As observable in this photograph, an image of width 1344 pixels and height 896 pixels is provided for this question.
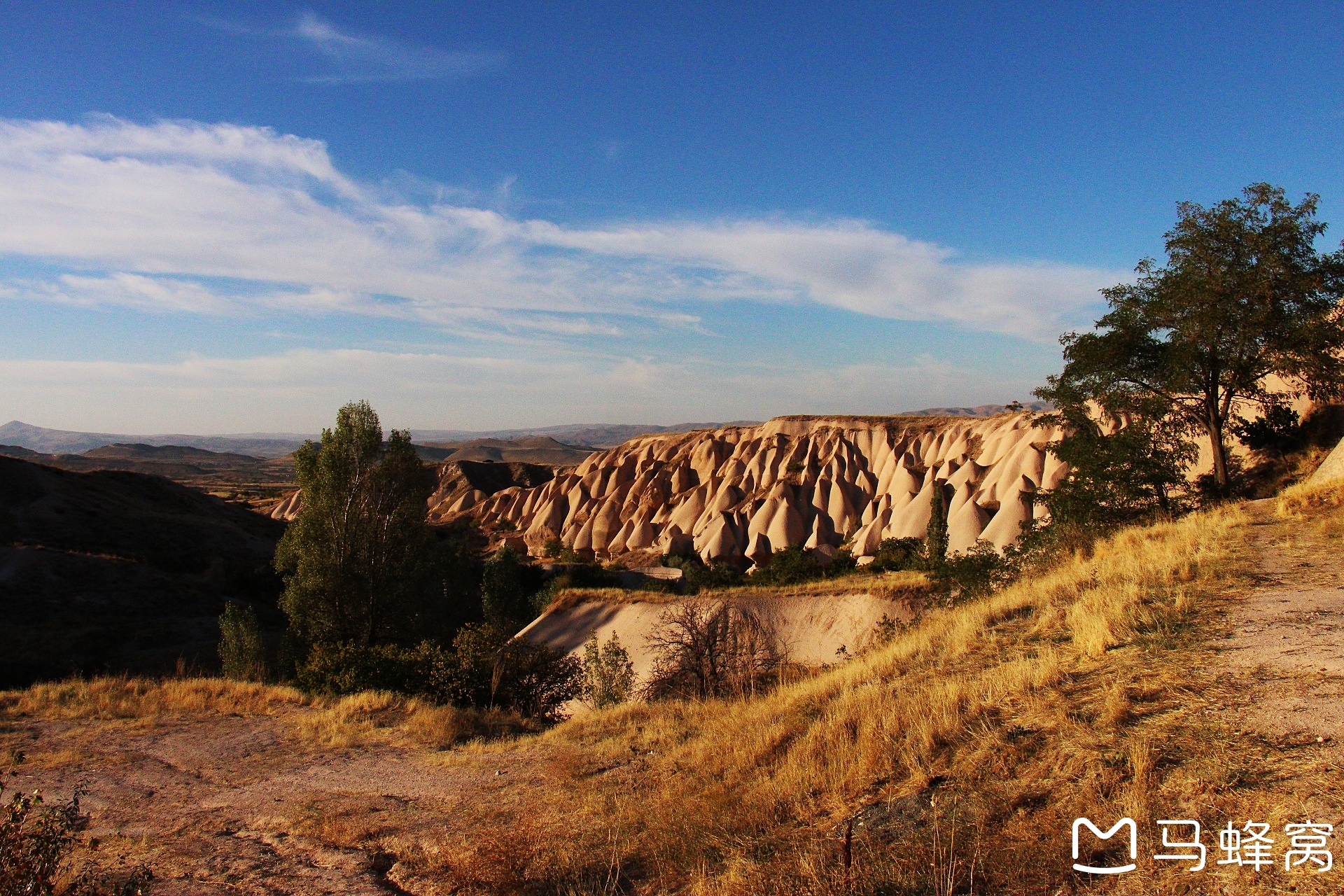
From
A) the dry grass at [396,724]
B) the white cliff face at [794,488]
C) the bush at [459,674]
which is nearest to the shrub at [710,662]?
the bush at [459,674]

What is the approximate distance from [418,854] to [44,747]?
7431mm

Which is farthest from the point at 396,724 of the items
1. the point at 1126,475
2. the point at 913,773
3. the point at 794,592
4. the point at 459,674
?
the point at 794,592

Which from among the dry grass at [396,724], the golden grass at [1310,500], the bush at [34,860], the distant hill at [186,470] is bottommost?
the distant hill at [186,470]

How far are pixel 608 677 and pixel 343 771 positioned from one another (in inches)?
372

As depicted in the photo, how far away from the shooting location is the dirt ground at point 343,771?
512 cm

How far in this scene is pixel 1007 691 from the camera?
19.8 ft

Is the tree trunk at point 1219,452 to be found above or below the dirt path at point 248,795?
above

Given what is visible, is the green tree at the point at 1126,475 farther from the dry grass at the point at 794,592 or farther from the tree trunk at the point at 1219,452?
the dry grass at the point at 794,592

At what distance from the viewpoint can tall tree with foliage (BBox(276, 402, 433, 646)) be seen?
2116 cm

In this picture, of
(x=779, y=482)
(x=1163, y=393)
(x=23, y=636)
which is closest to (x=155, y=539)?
(x=23, y=636)

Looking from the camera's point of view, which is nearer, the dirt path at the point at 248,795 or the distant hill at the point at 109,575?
the dirt path at the point at 248,795

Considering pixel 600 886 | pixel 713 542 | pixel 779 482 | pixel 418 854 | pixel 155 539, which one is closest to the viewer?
pixel 600 886

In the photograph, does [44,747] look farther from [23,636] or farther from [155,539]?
[155,539]

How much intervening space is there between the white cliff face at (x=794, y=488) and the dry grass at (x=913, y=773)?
88.3 feet
